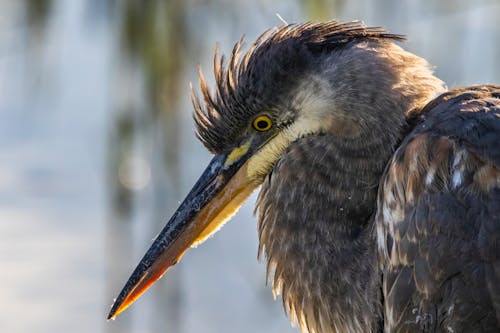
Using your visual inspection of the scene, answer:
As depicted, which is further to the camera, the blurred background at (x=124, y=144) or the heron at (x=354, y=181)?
the blurred background at (x=124, y=144)

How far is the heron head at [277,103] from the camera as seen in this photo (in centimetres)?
421

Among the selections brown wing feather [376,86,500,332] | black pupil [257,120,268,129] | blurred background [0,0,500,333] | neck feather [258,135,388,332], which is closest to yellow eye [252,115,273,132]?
black pupil [257,120,268,129]

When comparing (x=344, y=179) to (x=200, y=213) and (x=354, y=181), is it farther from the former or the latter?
(x=200, y=213)

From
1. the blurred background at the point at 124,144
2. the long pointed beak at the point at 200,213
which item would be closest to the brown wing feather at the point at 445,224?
the long pointed beak at the point at 200,213

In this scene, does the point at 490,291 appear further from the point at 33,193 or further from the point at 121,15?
the point at 33,193

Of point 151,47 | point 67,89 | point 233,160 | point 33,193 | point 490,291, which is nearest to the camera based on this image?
point 490,291

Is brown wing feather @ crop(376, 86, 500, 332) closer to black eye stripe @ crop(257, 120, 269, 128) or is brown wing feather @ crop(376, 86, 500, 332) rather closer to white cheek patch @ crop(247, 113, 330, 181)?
white cheek patch @ crop(247, 113, 330, 181)

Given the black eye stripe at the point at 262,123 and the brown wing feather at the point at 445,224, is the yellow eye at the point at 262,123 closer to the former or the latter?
the black eye stripe at the point at 262,123

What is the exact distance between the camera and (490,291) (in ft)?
12.5

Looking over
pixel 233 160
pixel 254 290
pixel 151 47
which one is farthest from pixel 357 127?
pixel 254 290

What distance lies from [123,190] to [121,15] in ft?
3.68

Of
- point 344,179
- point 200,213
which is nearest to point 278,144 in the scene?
point 344,179

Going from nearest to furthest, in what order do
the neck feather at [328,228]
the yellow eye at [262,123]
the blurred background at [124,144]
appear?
1. the neck feather at [328,228]
2. the yellow eye at [262,123]
3. the blurred background at [124,144]

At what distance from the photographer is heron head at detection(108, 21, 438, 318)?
4211 millimetres
